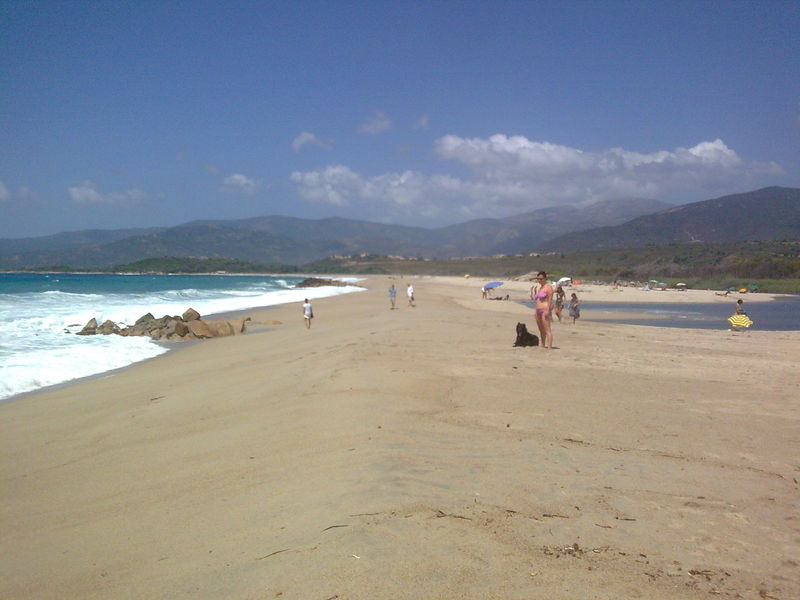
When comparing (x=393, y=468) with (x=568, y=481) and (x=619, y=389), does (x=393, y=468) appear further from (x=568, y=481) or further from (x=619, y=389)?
(x=619, y=389)

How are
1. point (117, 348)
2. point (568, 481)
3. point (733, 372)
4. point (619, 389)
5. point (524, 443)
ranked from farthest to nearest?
1. point (117, 348)
2. point (733, 372)
3. point (619, 389)
4. point (524, 443)
5. point (568, 481)

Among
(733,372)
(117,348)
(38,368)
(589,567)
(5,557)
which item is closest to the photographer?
(589,567)

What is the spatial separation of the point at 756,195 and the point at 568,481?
16450 centimetres

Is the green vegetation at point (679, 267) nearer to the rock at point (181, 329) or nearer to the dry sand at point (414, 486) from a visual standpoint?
the rock at point (181, 329)

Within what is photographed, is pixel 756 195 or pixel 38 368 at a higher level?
pixel 756 195

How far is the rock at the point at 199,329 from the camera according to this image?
64.5 feet

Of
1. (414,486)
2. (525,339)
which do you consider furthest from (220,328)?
(414,486)

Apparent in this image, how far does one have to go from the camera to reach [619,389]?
790 centimetres

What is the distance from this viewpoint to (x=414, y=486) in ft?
13.6

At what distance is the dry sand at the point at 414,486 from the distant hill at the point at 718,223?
405 feet

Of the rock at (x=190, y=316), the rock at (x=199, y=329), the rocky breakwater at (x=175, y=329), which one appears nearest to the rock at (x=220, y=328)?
the rocky breakwater at (x=175, y=329)

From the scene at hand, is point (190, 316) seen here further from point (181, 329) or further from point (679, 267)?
point (679, 267)

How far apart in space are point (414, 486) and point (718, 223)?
482ft

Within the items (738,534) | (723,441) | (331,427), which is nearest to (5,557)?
(331,427)
